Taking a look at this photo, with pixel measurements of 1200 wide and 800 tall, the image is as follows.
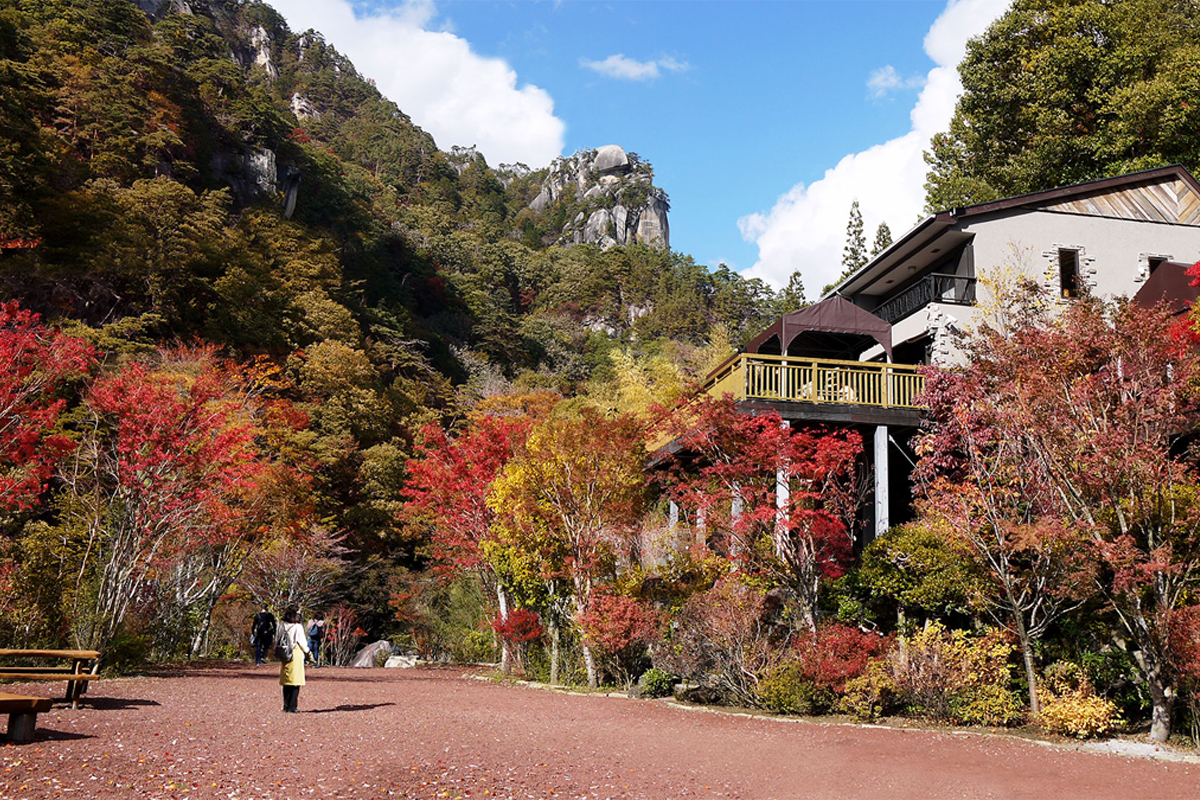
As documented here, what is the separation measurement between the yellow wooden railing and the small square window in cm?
540

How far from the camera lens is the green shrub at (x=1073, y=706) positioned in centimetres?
980

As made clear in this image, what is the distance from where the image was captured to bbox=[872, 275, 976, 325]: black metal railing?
58.5 feet

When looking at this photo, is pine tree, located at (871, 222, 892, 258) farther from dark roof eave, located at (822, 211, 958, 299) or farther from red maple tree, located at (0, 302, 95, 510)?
red maple tree, located at (0, 302, 95, 510)

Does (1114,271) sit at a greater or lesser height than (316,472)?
greater

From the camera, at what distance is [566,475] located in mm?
14648

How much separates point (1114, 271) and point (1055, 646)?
11093 mm

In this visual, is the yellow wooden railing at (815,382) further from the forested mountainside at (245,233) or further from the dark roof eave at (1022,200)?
the forested mountainside at (245,233)

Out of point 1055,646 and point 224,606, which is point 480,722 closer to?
point 1055,646

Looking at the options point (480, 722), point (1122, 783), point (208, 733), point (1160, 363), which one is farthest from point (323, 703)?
point (1160, 363)

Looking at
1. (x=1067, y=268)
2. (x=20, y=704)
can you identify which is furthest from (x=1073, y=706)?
(x=1067, y=268)

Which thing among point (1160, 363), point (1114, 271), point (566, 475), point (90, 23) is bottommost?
point (566, 475)

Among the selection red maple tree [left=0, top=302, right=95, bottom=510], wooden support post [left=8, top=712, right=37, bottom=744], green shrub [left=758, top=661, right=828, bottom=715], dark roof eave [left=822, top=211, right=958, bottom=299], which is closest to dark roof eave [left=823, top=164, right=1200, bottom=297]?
dark roof eave [left=822, top=211, right=958, bottom=299]

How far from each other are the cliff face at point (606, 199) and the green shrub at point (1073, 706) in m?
91.9

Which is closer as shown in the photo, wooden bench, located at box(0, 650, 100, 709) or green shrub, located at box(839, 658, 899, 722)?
wooden bench, located at box(0, 650, 100, 709)
